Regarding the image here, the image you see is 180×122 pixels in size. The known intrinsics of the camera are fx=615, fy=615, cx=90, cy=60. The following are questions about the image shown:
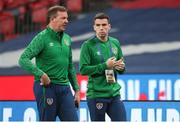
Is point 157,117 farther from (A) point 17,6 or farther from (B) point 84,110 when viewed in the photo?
(A) point 17,6

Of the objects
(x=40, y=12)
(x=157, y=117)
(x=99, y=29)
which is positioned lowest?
(x=157, y=117)

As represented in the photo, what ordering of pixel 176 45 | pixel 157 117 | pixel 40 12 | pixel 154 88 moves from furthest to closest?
1. pixel 40 12
2. pixel 176 45
3. pixel 154 88
4. pixel 157 117

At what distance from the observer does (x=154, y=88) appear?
28.6 feet

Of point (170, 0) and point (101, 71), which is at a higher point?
point (170, 0)

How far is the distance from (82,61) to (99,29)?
0.33 metres

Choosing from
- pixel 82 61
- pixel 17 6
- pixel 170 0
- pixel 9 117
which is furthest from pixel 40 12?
pixel 82 61

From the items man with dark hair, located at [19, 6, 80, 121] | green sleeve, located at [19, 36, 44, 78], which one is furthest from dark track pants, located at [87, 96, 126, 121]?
green sleeve, located at [19, 36, 44, 78]

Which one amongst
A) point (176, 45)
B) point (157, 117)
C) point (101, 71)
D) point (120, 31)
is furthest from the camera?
point (120, 31)

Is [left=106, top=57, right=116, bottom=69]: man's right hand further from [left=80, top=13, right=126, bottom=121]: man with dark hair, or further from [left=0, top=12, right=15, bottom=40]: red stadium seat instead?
[left=0, top=12, right=15, bottom=40]: red stadium seat

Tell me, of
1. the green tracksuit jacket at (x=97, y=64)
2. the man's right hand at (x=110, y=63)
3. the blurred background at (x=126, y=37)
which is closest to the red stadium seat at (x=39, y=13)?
the blurred background at (x=126, y=37)

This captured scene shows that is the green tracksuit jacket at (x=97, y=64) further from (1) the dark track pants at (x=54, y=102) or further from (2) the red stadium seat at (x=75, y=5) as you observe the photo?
(2) the red stadium seat at (x=75, y=5)

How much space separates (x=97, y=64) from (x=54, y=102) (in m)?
0.50

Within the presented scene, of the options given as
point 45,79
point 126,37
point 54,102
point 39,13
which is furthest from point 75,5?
point 45,79

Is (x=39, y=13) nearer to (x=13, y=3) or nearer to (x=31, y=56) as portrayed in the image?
(x=13, y=3)
